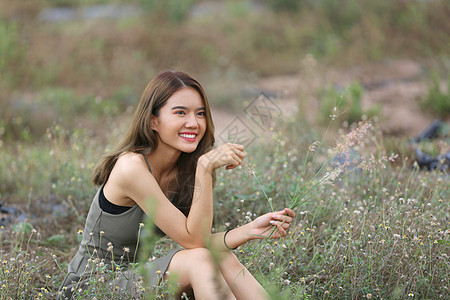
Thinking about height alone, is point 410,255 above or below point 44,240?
above

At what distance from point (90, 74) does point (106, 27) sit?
1.79 m

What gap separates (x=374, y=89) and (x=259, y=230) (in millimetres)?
6017

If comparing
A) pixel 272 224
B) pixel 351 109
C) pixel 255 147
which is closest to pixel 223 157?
pixel 272 224

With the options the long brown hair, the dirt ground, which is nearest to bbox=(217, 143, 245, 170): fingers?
the long brown hair

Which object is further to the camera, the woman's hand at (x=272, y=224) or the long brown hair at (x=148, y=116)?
the long brown hair at (x=148, y=116)

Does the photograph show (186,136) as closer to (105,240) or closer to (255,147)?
(105,240)

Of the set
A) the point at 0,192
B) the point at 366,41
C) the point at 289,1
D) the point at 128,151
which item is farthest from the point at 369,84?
the point at 128,151

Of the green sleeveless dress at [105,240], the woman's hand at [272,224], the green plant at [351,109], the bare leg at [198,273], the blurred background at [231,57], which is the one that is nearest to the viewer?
the bare leg at [198,273]

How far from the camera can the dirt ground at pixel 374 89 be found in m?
6.31

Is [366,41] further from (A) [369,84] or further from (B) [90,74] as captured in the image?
(B) [90,74]

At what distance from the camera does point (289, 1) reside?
11.2 meters

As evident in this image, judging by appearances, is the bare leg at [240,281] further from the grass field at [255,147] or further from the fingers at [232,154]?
the fingers at [232,154]

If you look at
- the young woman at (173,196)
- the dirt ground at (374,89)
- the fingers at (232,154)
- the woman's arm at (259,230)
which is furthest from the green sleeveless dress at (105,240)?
the dirt ground at (374,89)

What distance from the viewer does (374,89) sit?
7.90 meters
